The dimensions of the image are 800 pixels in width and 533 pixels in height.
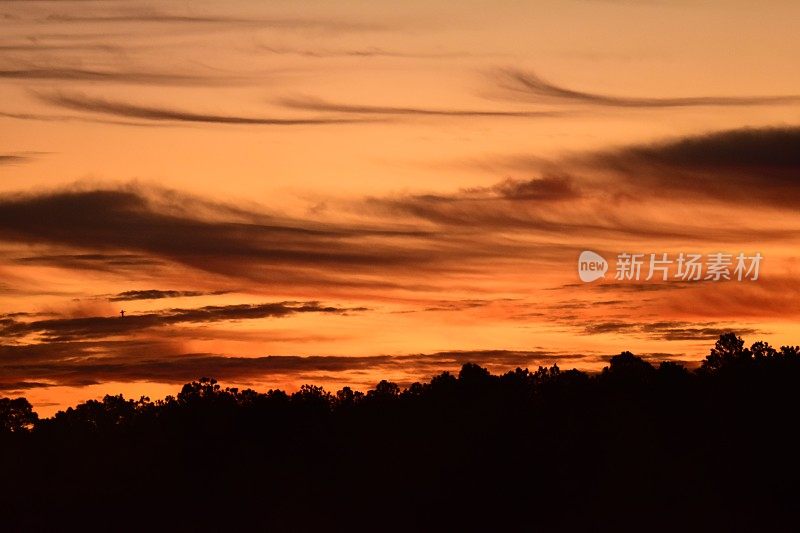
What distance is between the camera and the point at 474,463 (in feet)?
328

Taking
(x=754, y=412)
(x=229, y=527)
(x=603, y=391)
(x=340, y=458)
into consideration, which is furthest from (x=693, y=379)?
(x=229, y=527)

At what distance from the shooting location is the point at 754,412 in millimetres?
108688

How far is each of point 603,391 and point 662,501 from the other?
43.1 metres

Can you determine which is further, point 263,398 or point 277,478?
point 263,398

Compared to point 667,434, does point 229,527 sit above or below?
below

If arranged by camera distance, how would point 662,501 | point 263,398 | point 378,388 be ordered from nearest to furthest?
point 662,501
point 263,398
point 378,388

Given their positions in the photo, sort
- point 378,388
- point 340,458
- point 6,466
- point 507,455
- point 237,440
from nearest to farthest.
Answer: point 507,455 < point 340,458 < point 237,440 < point 6,466 < point 378,388

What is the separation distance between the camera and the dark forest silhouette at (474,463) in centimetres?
9575

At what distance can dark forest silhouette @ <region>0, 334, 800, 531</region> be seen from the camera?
95.8 metres

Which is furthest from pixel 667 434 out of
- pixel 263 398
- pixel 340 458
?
pixel 263 398

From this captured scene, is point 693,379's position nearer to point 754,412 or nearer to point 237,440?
point 754,412

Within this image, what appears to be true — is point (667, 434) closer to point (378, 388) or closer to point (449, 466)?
point (449, 466)

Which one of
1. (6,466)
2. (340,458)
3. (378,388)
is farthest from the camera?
(378,388)

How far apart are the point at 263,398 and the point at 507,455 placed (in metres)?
55.7
